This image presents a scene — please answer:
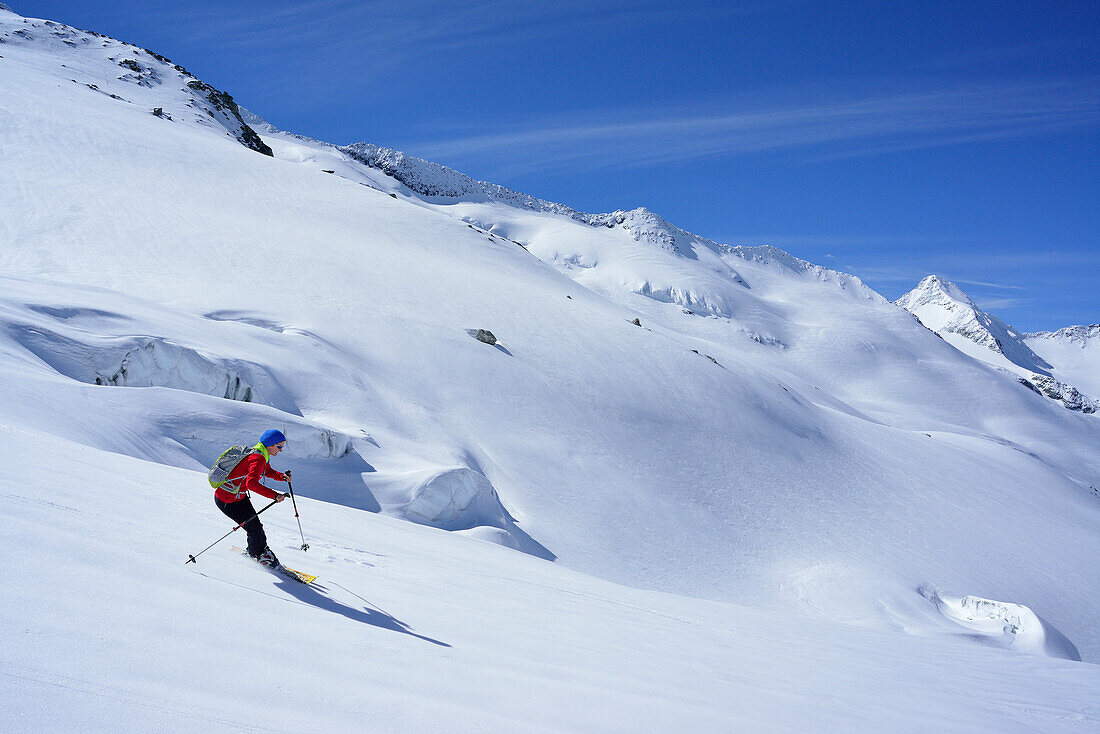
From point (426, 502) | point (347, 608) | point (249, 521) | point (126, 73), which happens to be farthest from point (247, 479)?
point (126, 73)

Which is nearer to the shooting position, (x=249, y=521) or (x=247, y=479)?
(x=249, y=521)

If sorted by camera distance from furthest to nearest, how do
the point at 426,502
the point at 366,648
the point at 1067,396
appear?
the point at 1067,396
the point at 426,502
the point at 366,648

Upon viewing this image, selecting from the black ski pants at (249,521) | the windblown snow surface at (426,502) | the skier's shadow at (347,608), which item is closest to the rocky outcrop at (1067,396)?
the windblown snow surface at (426,502)

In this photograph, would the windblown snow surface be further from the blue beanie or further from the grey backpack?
the blue beanie

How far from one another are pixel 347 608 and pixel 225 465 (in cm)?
216

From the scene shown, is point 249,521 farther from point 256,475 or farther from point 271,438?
point 271,438

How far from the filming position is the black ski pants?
21.1ft

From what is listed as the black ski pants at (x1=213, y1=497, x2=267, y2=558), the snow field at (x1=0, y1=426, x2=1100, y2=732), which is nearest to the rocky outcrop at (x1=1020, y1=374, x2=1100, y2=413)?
the snow field at (x1=0, y1=426, x2=1100, y2=732)

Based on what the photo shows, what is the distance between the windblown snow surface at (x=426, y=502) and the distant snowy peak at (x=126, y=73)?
5.92 feet

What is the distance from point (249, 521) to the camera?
6383 mm

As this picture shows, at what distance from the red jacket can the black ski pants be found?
2.0 inches

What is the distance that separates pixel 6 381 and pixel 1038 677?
17024mm

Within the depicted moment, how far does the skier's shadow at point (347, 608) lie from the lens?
5422mm

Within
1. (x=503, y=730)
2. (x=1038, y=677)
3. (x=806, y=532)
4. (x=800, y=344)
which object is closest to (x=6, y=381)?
(x=503, y=730)
